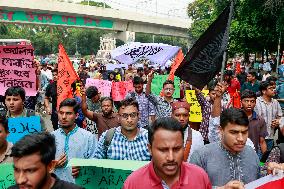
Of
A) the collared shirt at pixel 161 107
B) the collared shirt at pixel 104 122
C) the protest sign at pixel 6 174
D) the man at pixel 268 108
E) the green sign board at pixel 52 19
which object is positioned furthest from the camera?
the green sign board at pixel 52 19

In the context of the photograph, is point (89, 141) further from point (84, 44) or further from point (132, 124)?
point (84, 44)

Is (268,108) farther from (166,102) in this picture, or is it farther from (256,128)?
(166,102)

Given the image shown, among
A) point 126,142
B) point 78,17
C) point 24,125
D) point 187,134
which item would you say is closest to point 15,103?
point 24,125

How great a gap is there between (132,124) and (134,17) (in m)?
43.7

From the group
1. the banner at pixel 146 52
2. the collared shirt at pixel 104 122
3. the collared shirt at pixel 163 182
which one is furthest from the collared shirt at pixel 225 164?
the banner at pixel 146 52

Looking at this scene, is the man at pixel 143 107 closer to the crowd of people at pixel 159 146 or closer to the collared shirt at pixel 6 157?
the crowd of people at pixel 159 146

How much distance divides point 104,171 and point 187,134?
0.96 m

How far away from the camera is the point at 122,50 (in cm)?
1075

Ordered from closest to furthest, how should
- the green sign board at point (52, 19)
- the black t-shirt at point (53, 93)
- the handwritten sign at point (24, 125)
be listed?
the handwritten sign at point (24, 125)
the black t-shirt at point (53, 93)
the green sign board at point (52, 19)

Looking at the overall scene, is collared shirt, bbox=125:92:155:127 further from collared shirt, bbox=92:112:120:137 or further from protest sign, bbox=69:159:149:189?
protest sign, bbox=69:159:149:189

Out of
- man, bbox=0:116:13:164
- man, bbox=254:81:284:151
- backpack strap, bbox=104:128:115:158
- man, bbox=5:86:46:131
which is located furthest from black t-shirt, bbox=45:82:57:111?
man, bbox=0:116:13:164

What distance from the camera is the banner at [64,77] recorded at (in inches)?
275

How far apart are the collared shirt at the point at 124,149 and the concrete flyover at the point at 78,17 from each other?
32684 mm

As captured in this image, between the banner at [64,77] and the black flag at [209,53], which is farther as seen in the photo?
the banner at [64,77]
